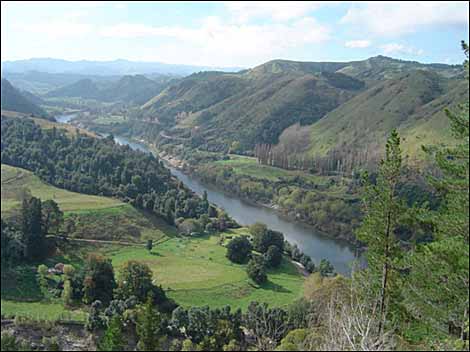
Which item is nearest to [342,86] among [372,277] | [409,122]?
[409,122]

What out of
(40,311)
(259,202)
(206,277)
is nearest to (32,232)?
(40,311)

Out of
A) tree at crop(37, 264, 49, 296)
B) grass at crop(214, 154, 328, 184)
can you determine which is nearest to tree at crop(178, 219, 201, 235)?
tree at crop(37, 264, 49, 296)

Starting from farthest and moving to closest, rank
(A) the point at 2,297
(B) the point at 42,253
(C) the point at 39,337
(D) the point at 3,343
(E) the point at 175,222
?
(E) the point at 175,222, (B) the point at 42,253, (A) the point at 2,297, (C) the point at 39,337, (D) the point at 3,343

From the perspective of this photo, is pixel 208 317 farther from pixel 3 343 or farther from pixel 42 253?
pixel 42 253

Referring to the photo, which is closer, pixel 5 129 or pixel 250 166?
pixel 5 129

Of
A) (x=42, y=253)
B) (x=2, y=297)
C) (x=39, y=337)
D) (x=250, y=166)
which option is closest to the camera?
(x=39, y=337)

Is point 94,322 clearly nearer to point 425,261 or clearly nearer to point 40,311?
point 40,311

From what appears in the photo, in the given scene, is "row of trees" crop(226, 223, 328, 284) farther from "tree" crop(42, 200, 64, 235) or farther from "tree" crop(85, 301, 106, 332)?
"tree" crop(42, 200, 64, 235)
